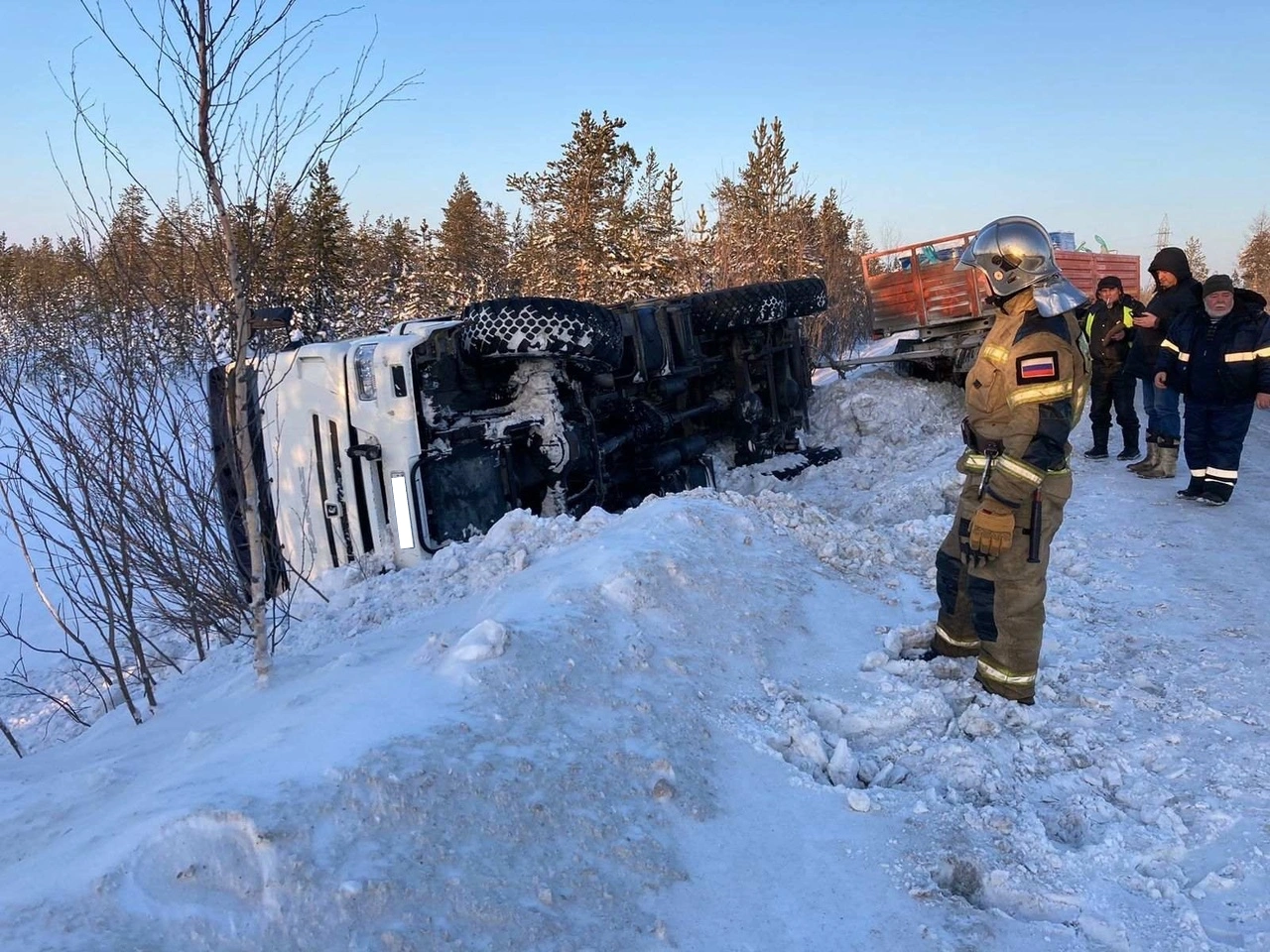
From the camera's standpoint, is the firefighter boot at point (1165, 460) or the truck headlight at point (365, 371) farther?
the firefighter boot at point (1165, 460)

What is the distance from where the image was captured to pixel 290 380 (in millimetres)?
5246

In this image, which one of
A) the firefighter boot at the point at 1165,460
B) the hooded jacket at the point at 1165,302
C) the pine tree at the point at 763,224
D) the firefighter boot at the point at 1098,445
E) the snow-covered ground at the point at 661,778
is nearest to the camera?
the snow-covered ground at the point at 661,778

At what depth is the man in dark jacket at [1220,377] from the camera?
5805 millimetres

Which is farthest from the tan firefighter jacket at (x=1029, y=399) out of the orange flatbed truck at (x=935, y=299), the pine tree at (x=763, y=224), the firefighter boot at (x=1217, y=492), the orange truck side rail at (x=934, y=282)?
the pine tree at (x=763, y=224)

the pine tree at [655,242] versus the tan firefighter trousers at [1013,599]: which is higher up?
the pine tree at [655,242]

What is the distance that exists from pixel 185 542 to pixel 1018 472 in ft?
13.8

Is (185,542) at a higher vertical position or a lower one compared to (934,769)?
higher

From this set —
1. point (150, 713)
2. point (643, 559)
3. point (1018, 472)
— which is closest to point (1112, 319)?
point (1018, 472)

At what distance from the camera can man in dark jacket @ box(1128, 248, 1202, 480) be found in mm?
6465

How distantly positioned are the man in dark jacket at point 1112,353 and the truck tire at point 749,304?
8.71 ft

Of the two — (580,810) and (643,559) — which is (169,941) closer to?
(580,810)

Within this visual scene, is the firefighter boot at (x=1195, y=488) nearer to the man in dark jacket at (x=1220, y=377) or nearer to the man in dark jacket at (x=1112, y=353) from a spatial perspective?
the man in dark jacket at (x=1220, y=377)

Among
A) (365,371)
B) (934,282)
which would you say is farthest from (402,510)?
(934,282)

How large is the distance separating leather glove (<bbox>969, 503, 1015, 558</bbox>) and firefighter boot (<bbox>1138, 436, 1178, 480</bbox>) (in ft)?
14.9
